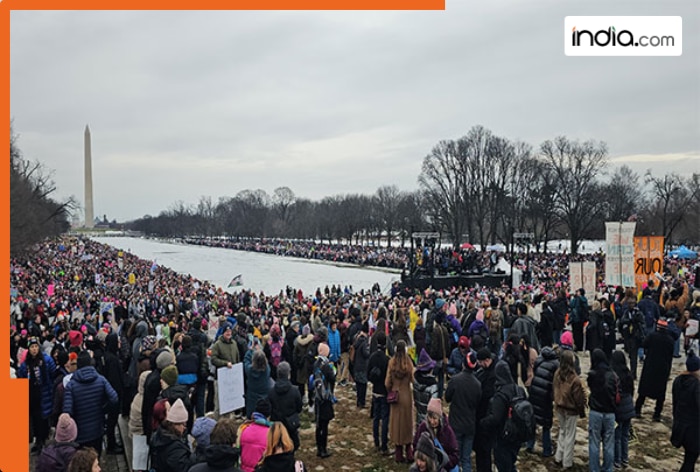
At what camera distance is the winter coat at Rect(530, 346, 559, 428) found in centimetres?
587

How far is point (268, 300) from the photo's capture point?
21406mm

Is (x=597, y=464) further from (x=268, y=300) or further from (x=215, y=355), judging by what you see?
(x=268, y=300)

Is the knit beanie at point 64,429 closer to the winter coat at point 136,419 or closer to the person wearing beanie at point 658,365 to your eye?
the winter coat at point 136,419

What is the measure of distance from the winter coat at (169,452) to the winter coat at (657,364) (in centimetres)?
657

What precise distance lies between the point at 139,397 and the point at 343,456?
2629 mm

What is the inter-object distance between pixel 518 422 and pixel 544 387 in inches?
46.7

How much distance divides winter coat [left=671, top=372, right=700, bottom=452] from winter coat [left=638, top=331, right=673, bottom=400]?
6.20 feet

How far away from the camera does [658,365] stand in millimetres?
7215

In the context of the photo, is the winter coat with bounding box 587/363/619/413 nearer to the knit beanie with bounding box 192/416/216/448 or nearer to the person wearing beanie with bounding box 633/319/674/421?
the person wearing beanie with bounding box 633/319/674/421

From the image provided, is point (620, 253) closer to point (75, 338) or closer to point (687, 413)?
point (687, 413)

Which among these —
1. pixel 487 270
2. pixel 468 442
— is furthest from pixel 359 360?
pixel 487 270

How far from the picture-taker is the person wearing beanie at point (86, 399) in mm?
5172

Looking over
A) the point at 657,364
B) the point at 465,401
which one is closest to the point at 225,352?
the point at 465,401

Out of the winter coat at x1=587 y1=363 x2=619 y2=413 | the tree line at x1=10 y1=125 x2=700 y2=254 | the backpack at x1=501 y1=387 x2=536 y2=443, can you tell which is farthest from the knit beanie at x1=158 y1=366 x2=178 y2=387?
the tree line at x1=10 y1=125 x2=700 y2=254
